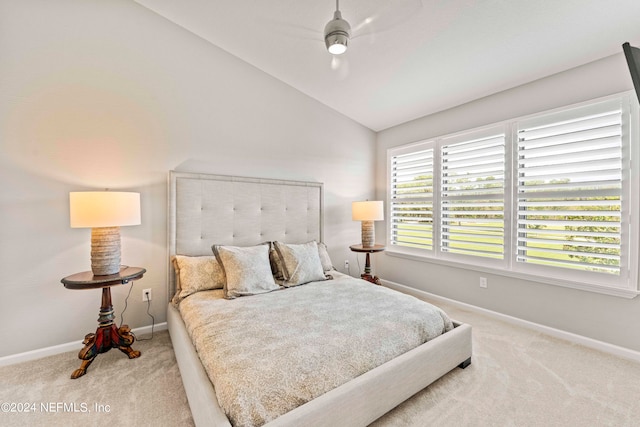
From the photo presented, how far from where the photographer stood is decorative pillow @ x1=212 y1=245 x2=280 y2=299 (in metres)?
2.32

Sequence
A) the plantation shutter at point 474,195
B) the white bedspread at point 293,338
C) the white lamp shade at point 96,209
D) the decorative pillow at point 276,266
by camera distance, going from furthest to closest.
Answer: the plantation shutter at point 474,195
the decorative pillow at point 276,266
the white lamp shade at point 96,209
the white bedspread at point 293,338

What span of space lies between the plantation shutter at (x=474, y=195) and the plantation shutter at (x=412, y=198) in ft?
0.66

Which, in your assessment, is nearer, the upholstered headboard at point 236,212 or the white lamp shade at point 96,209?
the white lamp shade at point 96,209

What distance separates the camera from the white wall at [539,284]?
221 cm

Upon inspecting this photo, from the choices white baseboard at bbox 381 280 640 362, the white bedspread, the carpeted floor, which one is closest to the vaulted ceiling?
the white bedspread

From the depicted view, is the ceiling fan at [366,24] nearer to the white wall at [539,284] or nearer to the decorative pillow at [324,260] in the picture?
the white wall at [539,284]

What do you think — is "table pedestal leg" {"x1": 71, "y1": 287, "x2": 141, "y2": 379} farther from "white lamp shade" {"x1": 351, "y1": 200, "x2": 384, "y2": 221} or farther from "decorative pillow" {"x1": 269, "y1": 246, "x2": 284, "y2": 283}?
"white lamp shade" {"x1": 351, "y1": 200, "x2": 384, "y2": 221}

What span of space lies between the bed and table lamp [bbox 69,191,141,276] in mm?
503

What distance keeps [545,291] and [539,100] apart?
185 centimetres

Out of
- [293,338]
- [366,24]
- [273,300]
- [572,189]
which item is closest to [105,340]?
[273,300]

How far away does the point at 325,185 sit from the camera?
3.77 meters

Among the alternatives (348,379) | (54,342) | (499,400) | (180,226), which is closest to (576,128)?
(499,400)

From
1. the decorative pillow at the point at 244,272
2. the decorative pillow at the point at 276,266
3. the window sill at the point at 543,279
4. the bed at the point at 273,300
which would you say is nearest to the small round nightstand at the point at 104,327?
the bed at the point at 273,300

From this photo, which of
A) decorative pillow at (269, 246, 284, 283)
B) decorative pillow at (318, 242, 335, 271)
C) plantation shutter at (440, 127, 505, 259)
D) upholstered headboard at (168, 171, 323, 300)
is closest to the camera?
upholstered headboard at (168, 171, 323, 300)
